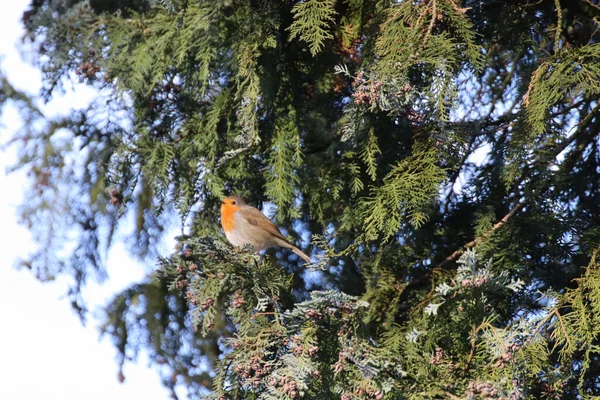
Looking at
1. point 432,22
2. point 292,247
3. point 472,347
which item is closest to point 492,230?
point 472,347

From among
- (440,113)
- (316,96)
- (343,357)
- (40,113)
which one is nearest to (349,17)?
(316,96)

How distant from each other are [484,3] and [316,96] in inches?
Answer: 39.8

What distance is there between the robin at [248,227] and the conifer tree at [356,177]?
11 centimetres

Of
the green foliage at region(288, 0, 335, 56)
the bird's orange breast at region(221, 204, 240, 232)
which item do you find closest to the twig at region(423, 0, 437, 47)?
the green foliage at region(288, 0, 335, 56)

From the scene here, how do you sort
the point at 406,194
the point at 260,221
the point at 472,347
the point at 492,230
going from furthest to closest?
the point at 260,221 < the point at 492,230 < the point at 406,194 < the point at 472,347

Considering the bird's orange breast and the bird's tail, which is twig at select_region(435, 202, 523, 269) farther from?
the bird's orange breast

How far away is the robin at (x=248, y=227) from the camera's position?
4434 mm

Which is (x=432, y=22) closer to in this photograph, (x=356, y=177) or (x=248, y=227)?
(x=356, y=177)

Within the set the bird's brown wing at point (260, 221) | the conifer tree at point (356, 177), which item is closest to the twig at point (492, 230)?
the conifer tree at point (356, 177)

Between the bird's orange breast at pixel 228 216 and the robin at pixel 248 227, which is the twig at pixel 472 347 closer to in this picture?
the robin at pixel 248 227

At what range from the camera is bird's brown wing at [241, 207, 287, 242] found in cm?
445

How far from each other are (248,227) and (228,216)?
0.15 m

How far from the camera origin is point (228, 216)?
453cm

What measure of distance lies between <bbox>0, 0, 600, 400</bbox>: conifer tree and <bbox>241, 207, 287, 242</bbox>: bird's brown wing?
3.0 inches
